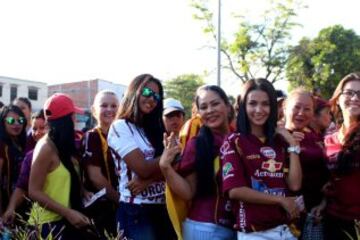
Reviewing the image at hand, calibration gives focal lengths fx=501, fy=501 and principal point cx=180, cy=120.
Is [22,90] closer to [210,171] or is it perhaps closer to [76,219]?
[76,219]

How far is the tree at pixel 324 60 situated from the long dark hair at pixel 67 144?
17.1 metres

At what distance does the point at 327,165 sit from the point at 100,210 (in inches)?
65.6

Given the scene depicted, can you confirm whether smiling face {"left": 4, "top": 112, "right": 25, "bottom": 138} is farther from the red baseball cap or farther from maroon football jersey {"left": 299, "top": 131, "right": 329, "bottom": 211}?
maroon football jersey {"left": 299, "top": 131, "right": 329, "bottom": 211}

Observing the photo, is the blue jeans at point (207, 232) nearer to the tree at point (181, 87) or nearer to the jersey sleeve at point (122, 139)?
the jersey sleeve at point (122, 139)

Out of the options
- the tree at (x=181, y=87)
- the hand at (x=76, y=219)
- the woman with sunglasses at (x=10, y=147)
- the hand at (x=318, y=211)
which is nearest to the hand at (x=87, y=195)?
the hand at (x=76, y=219)

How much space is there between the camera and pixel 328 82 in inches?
1165

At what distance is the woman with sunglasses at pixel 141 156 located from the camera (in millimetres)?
A: 3164

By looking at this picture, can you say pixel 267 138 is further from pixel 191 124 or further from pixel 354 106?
pixel 191 124

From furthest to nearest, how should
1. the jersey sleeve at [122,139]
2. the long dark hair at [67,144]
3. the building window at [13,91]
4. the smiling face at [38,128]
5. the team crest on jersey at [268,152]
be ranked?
the building window at [13,91]
the smiling face at [38,128]
the long dark hair at [67,144]
the jersey sleeve at [122,139]
the team crest on jersey at [268,152]

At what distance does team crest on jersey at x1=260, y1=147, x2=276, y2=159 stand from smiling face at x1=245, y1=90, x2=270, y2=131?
0.56 feet

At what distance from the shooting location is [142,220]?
126 inches

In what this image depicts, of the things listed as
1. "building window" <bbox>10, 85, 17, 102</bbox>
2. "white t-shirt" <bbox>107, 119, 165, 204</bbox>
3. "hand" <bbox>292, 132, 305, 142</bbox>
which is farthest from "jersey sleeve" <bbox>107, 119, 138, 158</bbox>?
"building window" <bbox>10, 85, 17, 102</bbox>

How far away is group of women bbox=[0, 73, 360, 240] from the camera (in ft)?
9.38

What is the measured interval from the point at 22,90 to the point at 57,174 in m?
49.2
